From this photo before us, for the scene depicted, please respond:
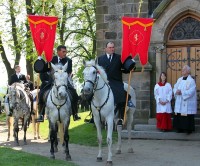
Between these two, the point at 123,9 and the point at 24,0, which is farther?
the point at 24,0

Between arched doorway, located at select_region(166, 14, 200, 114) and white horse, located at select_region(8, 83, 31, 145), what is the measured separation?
4.80 m

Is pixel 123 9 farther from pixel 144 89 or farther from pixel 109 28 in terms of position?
pixel 144 89

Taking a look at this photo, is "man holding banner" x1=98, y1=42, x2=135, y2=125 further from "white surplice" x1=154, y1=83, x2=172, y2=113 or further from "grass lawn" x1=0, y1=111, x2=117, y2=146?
"white surplice" x1=154, y1=83, x2=172, y2=113

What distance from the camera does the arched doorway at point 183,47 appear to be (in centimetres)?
1395

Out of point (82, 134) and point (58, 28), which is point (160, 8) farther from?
point (58, 28)

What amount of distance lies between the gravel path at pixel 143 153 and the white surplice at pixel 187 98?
38.1 inches

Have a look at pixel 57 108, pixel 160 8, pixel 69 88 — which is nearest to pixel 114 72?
pixel 69 88

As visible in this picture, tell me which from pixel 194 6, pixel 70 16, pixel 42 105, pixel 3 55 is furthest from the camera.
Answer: pixel 70 16

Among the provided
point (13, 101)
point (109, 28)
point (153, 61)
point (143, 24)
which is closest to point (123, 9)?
point (109, 28)

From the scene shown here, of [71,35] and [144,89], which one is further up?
[71,35]

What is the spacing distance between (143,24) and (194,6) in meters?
3.29

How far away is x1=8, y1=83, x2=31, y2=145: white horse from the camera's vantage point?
12641 millimetres

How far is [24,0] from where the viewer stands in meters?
28.9

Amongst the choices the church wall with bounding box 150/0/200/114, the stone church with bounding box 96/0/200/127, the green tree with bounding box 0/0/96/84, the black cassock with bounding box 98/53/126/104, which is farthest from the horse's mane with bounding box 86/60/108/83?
the green tree with bounding box 0/0/96/84
